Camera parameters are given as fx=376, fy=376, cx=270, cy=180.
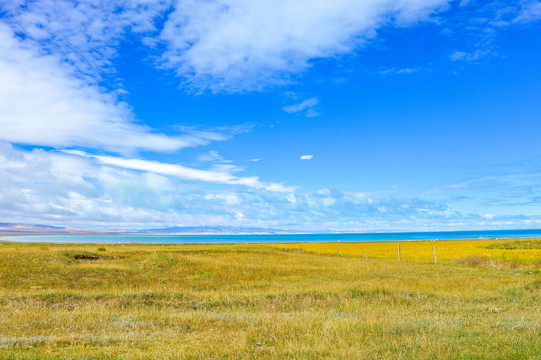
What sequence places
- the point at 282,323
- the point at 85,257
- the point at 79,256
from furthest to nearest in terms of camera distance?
1. the point at 85,257
2. the point at 79,256
3. the point at 282,323

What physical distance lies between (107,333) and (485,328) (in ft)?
35.0

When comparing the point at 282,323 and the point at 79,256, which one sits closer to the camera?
the point at 282,323

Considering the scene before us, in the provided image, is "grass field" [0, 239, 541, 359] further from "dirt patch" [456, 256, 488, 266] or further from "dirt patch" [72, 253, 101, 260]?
"dirt patch" [72, 253, 101, 260]

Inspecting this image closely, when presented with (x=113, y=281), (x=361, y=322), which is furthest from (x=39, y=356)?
(x=113, y=281)

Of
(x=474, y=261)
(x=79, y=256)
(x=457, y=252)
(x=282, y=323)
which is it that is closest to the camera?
(x=282, y=323)

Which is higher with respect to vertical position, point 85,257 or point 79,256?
point 79,256

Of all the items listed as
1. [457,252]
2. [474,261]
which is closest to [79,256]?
[474,261]

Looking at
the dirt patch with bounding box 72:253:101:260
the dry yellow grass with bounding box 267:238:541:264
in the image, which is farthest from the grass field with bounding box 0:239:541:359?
the dry yellow grass with bounding box 267:238:541:264

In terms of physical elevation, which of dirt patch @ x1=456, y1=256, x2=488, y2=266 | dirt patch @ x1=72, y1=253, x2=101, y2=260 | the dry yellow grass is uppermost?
dirt patch @ x1=72, y1=253, x2=101, y2=260

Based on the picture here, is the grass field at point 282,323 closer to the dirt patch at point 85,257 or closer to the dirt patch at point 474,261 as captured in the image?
the dirt patch at point 474,261

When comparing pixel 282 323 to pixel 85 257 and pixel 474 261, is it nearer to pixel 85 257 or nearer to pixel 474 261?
pixel 474 261

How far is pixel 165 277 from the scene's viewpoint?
99.2 ft

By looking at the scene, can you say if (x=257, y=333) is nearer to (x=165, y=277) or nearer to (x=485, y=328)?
(x=485, y=328)

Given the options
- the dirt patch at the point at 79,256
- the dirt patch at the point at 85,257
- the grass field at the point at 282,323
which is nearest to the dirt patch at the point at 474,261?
the grass field at the point at 282,323
